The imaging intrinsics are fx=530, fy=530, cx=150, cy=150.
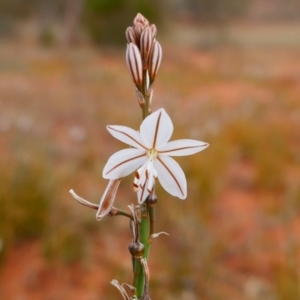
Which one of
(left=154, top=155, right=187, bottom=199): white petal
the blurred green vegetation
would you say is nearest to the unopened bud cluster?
(left=154, top=155, right=187, bottom=199): white petal

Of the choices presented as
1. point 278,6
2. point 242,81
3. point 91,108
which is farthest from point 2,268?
point 278,6

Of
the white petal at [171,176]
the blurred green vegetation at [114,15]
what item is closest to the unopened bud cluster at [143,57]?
the white petal at [171,176]

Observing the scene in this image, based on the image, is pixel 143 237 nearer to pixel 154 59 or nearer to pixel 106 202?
pixel 106 202

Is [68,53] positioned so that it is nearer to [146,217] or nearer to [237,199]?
[237,199]

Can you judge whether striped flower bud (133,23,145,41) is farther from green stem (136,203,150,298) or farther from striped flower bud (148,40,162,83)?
green stem (136,203,150,298)

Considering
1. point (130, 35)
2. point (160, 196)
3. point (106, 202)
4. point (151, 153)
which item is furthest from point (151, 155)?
point (160, 196)

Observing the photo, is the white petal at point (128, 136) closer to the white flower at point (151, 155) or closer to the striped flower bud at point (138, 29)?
the white flower at point (151, 155)
